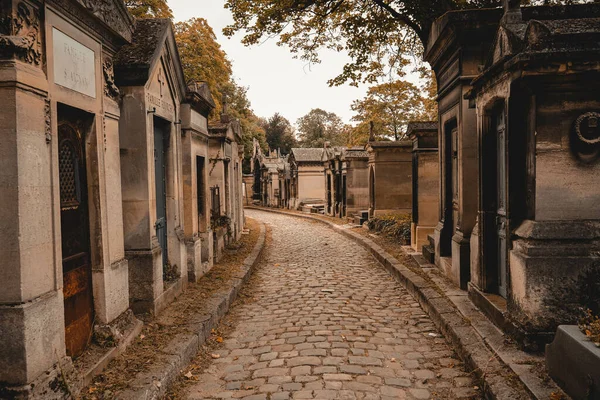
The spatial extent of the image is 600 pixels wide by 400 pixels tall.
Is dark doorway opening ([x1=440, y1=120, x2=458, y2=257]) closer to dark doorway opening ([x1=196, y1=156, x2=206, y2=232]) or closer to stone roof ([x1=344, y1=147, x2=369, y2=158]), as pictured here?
dark doorway opening ([x1=196, y1=156, x2=206, y2=232])

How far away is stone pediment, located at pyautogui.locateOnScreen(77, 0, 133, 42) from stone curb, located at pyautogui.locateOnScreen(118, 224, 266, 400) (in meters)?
3.25

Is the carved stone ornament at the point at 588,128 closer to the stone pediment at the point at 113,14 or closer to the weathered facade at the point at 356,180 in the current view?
the stone pediment at the point at 113,14

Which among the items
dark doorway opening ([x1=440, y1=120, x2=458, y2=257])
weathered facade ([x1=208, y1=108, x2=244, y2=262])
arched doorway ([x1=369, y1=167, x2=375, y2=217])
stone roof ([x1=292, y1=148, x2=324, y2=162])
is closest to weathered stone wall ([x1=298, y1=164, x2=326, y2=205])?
stone roof ([x1=292, y1=148, x2=324, y2=162])

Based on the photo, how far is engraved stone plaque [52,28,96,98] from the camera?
12.6 feet

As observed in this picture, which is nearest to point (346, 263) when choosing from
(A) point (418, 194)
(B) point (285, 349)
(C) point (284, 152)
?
(A) point (418, 194)

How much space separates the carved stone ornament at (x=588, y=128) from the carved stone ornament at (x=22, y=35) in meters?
4.50

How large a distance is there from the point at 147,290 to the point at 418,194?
731 centimetres

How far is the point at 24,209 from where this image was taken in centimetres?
322

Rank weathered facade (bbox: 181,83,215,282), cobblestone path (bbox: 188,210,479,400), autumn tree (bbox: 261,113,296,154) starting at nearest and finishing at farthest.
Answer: cobblestone path (bbox: 188,210,479,400)
weathered facade (bbox: 181,83,215,282)
autumn tree (bbox: 261,113,296,154)

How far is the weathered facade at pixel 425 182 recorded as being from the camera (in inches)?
433

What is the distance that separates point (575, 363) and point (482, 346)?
4.71 feet

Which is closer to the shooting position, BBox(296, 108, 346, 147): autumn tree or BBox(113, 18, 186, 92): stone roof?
BBox(113, 18, 186, 92): stone roof

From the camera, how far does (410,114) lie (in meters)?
30.8

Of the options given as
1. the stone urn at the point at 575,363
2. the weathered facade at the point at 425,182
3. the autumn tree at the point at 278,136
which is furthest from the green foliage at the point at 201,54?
the autumn tree at the point at 278,136
